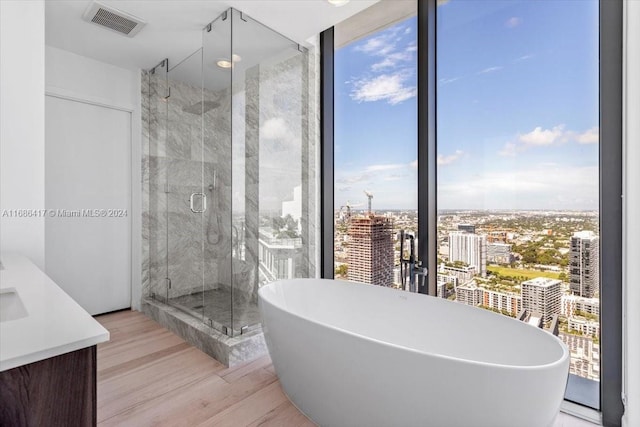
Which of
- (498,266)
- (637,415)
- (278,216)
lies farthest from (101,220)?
(637,415)

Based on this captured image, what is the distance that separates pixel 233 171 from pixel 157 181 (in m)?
1.28

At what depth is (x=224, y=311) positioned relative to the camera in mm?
2477

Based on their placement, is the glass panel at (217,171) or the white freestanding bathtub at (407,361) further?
the glass panel at (217,171)

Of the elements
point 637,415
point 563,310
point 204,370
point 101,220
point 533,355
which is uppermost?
point 101,220

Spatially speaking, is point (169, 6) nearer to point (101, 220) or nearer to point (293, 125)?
point (293, 125)

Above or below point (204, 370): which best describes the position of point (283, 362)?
above

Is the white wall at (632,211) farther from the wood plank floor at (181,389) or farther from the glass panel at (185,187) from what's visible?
the glass panel at (185,187)

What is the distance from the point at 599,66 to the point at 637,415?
5.27 feet

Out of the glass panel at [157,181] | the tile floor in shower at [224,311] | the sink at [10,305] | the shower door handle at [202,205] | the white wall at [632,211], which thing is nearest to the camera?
the sink at [10,305]

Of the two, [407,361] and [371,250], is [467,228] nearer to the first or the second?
[371,250]

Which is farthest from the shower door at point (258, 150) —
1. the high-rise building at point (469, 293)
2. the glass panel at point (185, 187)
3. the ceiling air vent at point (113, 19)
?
the high-rise building at point (469, 293)

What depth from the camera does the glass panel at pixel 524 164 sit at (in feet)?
5.71

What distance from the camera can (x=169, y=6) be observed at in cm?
231

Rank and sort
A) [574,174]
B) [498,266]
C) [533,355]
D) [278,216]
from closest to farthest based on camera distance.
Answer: [533,355] → [574,174] → [498,266] → [278,216]
